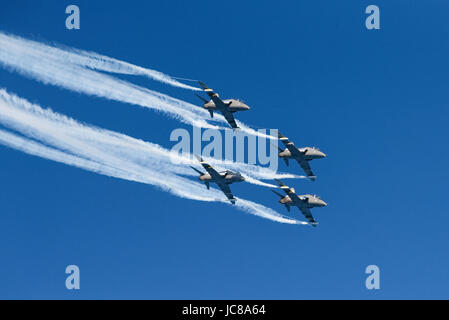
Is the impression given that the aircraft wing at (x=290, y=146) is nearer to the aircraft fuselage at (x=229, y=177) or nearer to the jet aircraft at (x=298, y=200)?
the jet aircraft at (x=298, y=200)

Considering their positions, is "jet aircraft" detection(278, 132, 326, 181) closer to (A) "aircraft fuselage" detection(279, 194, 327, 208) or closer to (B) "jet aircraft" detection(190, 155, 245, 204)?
(A) "aircraft fuselage" detection(279, 194, 327, 208)

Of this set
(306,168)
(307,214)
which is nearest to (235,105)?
(306,168)

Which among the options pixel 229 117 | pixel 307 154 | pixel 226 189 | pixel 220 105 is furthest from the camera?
pixel 307 154

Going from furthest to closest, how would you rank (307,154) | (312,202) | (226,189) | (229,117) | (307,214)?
(307,214) < (312,202) < (307,154) < (226,189) < (229,117)

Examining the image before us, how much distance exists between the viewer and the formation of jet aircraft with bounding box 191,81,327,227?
100750 millimetres

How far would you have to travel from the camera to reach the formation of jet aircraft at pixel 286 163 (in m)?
101

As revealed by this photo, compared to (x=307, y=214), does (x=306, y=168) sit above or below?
above

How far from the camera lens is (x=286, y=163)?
105 metres

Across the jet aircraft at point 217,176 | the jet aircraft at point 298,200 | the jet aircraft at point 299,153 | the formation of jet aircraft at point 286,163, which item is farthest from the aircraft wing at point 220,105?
the jet aircraft at point 298,200

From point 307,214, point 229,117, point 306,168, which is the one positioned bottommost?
point 307,214

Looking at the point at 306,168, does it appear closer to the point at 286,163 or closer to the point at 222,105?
the point at 286,163

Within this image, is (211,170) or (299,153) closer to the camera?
(211,170)

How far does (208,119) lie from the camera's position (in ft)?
335

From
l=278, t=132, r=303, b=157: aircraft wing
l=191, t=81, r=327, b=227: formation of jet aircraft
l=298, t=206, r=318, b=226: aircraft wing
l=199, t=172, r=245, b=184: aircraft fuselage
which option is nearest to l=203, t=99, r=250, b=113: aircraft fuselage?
l=191, t=81, r=327, b=227: formation of jet aircraft
